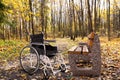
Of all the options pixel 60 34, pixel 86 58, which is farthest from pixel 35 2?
pixel 86 58

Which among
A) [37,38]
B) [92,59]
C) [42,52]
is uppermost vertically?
[37,38]

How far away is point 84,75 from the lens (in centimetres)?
642

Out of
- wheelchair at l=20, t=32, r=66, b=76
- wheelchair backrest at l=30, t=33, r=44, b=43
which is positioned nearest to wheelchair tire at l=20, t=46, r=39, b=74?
wheelchair at l=20, t=32, r=66, b=76

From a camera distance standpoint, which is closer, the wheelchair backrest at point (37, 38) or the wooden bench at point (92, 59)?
the wooden bench at point (92, 59)

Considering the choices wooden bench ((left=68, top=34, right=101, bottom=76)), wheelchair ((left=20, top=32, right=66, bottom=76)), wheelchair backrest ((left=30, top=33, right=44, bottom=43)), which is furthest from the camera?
wheelchair backrest ((left=30, top=33, right=44, bottom=43))

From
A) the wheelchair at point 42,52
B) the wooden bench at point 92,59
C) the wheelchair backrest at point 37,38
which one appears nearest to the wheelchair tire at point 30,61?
the wheelchair at point 42,52

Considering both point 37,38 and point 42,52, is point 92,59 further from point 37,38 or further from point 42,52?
point 37,38

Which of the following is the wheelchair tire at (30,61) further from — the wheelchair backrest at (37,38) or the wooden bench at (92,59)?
the wooden bench at (92,59)

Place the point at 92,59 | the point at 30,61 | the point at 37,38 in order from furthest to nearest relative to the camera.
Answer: the point at 30,61 < the point at 37,38 < the point at 92,59

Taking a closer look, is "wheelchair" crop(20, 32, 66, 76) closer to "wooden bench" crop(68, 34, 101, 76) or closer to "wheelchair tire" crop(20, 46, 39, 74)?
"wheelchair tire" crop(20, 46, 39, 74)

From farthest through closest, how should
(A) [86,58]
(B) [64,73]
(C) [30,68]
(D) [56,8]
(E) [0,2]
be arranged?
(D) [56,8]
(E) [0,2]
(A) [86,58]
(C) [30,68]
(B) [64,73]

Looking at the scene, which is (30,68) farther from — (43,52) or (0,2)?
(0,2)

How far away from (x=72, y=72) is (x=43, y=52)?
989 mm

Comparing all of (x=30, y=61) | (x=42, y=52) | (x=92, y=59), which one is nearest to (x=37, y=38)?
(x=42, y=52)
